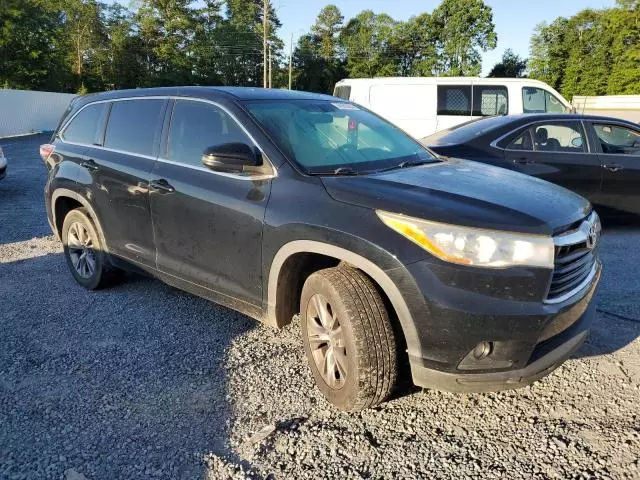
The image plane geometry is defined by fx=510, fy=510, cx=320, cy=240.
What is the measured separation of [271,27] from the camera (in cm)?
6625

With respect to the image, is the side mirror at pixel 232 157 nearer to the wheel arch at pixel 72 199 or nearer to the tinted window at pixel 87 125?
the wheel arch at pixel 72 199

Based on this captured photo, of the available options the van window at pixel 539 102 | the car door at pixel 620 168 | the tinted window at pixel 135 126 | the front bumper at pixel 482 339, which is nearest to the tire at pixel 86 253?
the tinted window at pixel 135 126

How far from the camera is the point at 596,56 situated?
2371 inches

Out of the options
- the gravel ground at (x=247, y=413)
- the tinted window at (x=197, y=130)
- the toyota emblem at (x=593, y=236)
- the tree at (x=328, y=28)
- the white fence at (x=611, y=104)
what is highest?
the tree at (x=328, y=28)

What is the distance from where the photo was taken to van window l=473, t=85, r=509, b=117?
38.0 feet

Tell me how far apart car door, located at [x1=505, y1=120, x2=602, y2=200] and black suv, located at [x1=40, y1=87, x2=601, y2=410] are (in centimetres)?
299

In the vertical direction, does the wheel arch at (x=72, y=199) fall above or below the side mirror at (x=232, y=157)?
below

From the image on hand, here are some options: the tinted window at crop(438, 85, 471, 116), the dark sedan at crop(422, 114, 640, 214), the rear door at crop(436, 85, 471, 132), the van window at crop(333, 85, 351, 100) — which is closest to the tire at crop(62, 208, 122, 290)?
the dark sedan at crop(422, 114, 640, 214)

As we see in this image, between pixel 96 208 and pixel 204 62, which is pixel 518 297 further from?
pixel 204 62

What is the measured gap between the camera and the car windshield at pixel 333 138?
3.07 metres

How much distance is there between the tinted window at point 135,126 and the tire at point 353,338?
1914 millimetres

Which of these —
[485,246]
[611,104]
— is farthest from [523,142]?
[611,104]

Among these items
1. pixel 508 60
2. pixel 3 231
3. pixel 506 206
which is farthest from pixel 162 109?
pixel 508 60

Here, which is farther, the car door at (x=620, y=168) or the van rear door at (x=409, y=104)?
the van rear door at (x=409, y=104)
